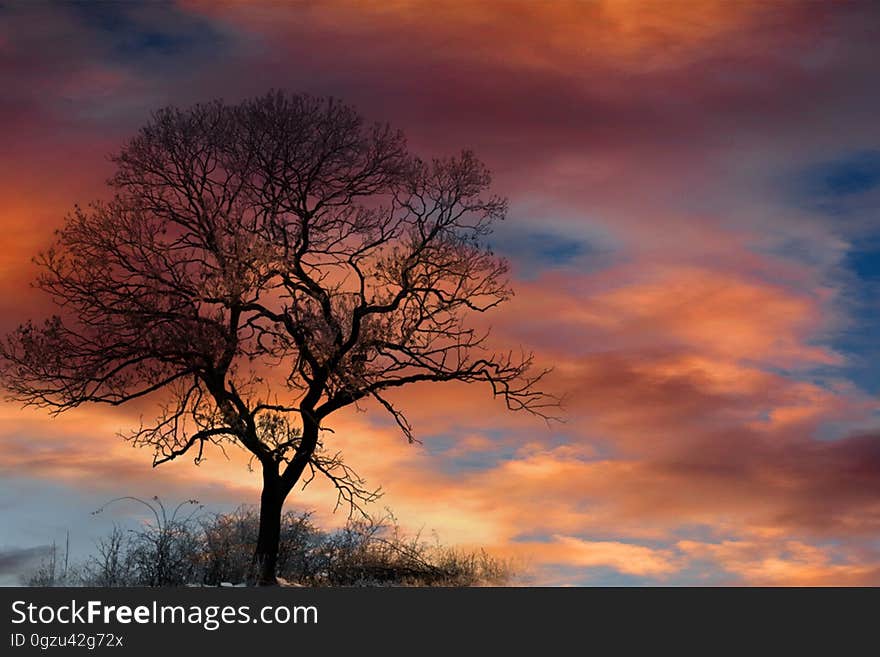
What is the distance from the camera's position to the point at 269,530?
22.3 meters

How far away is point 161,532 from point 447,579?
282 inches

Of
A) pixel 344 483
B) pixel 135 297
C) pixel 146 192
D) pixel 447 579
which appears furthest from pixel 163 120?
pixel 447 579

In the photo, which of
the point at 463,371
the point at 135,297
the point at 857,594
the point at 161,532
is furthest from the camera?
the point at 463,371

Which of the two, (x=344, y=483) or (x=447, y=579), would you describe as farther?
(x=447, y=579)

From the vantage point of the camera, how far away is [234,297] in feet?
71.7

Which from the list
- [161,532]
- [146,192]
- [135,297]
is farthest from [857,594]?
[146,192]

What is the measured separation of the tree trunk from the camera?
861 inches

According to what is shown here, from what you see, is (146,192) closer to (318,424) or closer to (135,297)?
(135,297)

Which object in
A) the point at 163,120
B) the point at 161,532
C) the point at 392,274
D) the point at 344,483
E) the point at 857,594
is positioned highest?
the point at 163,120

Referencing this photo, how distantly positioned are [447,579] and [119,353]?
9.33 metres

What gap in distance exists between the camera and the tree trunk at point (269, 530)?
21.9m

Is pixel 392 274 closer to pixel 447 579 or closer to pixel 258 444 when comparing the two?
pixel 258 444

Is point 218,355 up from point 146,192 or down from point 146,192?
down

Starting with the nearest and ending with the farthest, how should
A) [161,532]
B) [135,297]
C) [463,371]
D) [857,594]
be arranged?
[857,594] → [161,532] → [135,297] → [463,371]
